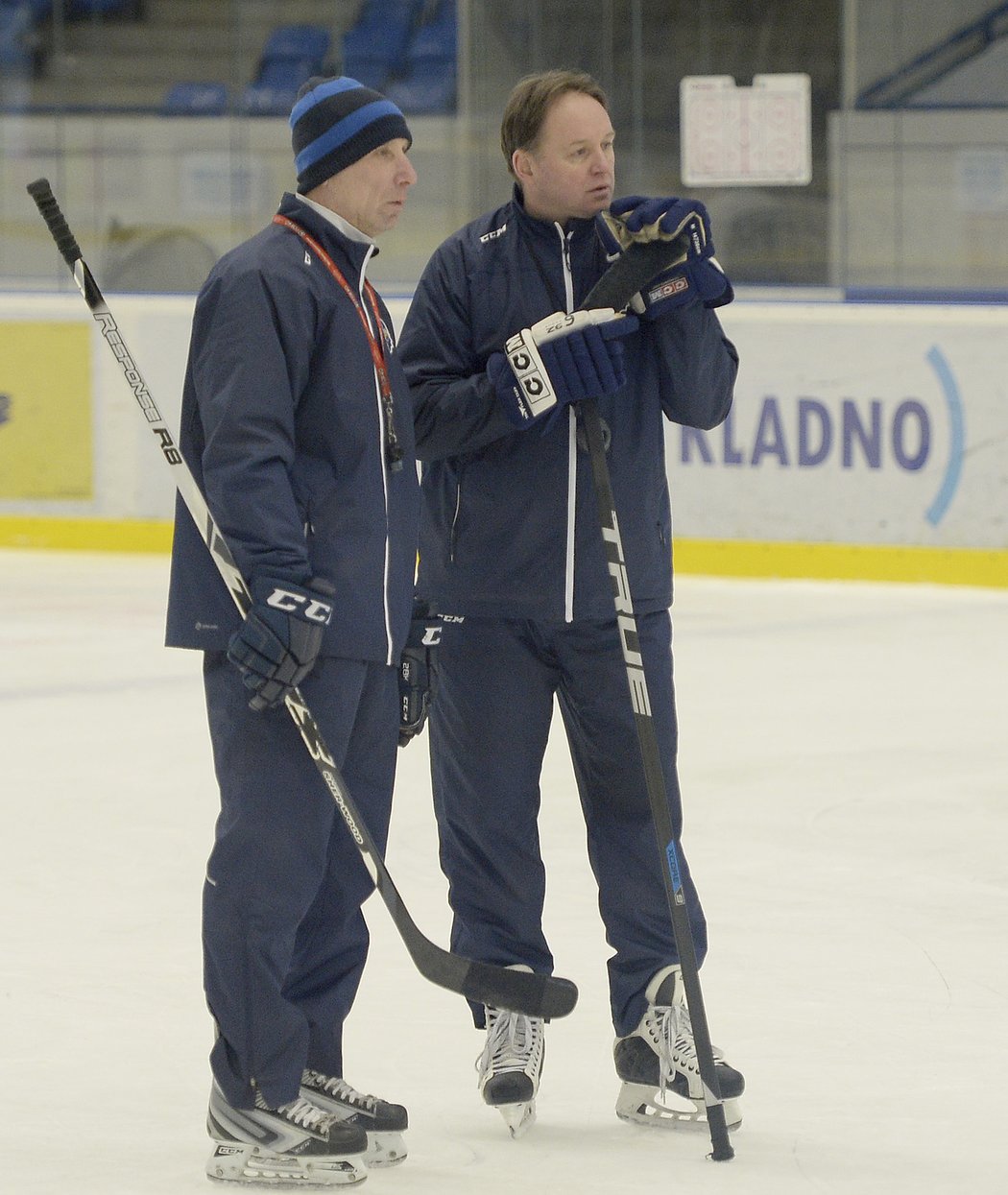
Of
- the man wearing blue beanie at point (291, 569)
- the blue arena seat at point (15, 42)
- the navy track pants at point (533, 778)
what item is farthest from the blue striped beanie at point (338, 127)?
the blue arena seat at point (15, 42)

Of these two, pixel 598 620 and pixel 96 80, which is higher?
pixel 96 80

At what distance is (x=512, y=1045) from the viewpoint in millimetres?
3125

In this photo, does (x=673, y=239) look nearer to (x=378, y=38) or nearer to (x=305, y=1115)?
(x=305, y=1115)

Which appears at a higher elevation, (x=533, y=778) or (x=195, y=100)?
(x=195, y=100)

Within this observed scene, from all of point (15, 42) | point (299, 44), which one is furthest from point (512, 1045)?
point (15, 42)

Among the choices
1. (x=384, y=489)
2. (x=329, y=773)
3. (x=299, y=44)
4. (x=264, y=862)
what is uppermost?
(x=299, y=44)

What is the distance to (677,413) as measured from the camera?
10.2 ft

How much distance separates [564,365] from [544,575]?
0.31 m

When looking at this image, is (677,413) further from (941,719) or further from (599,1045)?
(941,719)

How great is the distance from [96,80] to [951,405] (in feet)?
17.3

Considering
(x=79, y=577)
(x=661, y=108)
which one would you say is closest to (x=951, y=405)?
(x=661, y=108)

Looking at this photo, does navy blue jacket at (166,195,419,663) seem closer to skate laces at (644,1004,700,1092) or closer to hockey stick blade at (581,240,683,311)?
hockey stick blade at (581,240,683,311)

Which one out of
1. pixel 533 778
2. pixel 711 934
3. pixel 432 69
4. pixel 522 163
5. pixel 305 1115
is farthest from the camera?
pixel 432 69

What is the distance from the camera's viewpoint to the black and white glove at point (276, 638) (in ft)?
8.70
